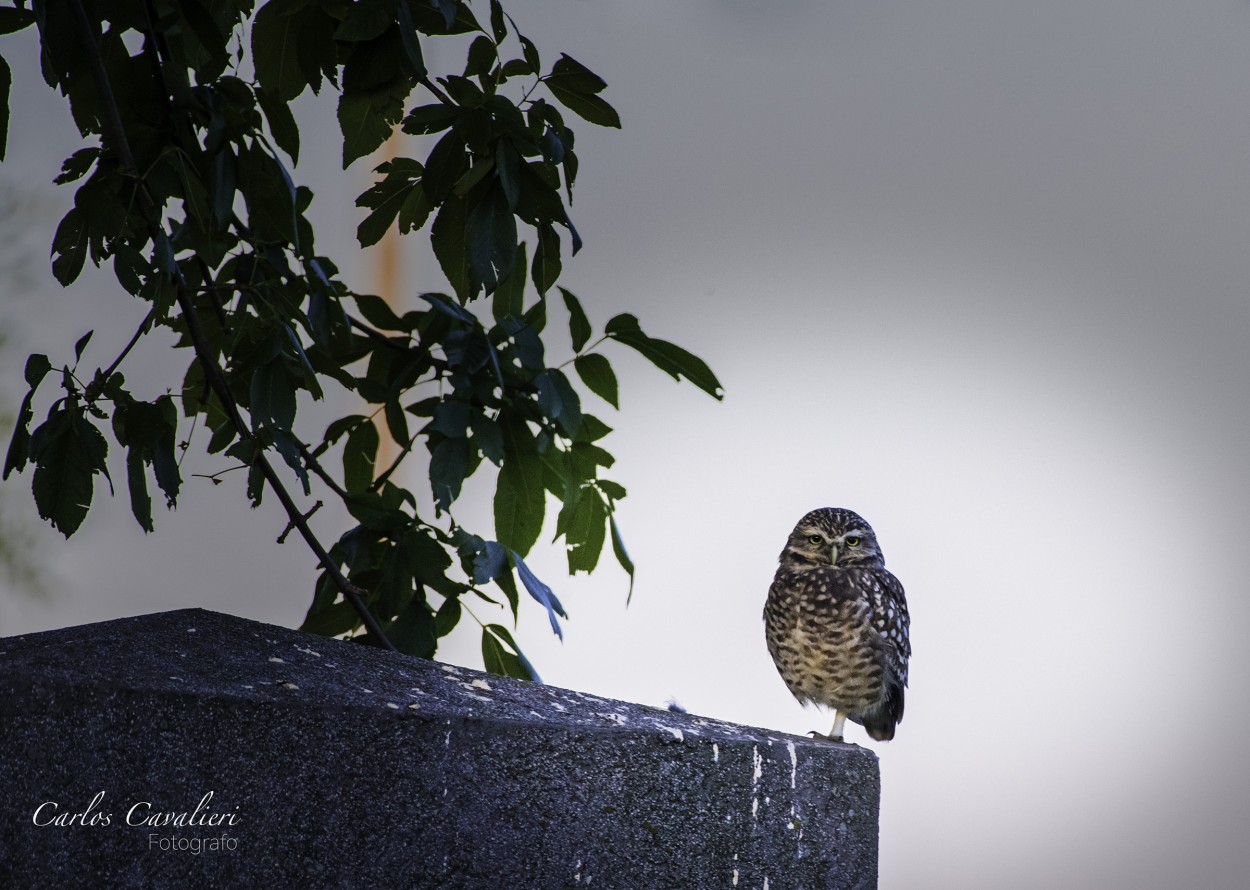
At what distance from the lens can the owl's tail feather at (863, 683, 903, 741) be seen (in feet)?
5.72

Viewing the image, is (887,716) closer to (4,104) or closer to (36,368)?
(36,368)

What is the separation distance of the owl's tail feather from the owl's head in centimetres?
18

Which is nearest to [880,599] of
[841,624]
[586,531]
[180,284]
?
[841,624]

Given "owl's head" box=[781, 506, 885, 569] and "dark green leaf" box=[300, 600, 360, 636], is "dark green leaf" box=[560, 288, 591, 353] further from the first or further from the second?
"owl's head" box=[781, 506, 885, 569]

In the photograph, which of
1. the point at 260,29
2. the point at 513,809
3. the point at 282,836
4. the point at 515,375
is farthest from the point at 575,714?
the point at 260,29

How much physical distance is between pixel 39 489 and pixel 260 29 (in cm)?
39

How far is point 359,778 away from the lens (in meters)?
0.87

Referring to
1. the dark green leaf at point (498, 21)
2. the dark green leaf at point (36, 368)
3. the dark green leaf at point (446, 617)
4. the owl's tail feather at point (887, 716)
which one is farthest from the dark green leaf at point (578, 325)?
the owl's tail feather at point (887, 716)

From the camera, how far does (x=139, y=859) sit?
82cm

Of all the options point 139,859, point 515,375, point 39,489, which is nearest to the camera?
point 139,859

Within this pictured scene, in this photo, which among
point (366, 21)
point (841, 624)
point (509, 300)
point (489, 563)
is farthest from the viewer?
point (841, 624)

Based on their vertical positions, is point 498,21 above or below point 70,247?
above

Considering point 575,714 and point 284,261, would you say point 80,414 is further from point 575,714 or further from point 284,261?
point 575,714

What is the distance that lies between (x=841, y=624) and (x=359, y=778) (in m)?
0.94
